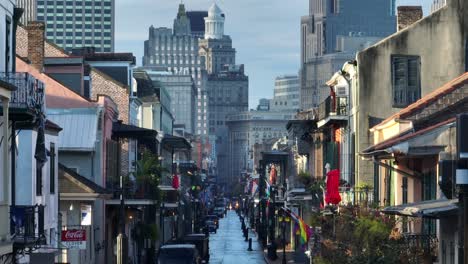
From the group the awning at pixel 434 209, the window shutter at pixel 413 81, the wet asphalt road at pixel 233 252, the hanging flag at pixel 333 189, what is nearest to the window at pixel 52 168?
the hanging flag at pixel 333 189

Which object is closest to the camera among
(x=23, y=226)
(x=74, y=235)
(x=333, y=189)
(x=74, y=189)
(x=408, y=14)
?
(x=23, y=226)

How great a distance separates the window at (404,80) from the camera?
61.3 m

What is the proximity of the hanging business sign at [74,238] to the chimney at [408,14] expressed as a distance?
19.6 meters

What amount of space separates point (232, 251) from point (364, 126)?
202 ft

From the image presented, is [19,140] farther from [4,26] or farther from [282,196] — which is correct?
[282,196]

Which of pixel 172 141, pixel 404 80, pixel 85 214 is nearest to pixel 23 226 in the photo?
pixel 85 214

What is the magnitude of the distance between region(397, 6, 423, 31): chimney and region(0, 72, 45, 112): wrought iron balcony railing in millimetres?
31767

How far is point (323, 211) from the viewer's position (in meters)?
68.2

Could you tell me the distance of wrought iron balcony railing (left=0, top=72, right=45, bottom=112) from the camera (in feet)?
113

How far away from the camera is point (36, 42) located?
67812 millimetres

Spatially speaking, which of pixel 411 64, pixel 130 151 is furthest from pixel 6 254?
pixel 130 151

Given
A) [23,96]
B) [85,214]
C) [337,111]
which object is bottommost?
[85,214]

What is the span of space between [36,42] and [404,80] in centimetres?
1634

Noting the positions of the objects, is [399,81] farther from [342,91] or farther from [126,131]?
[126,131]
